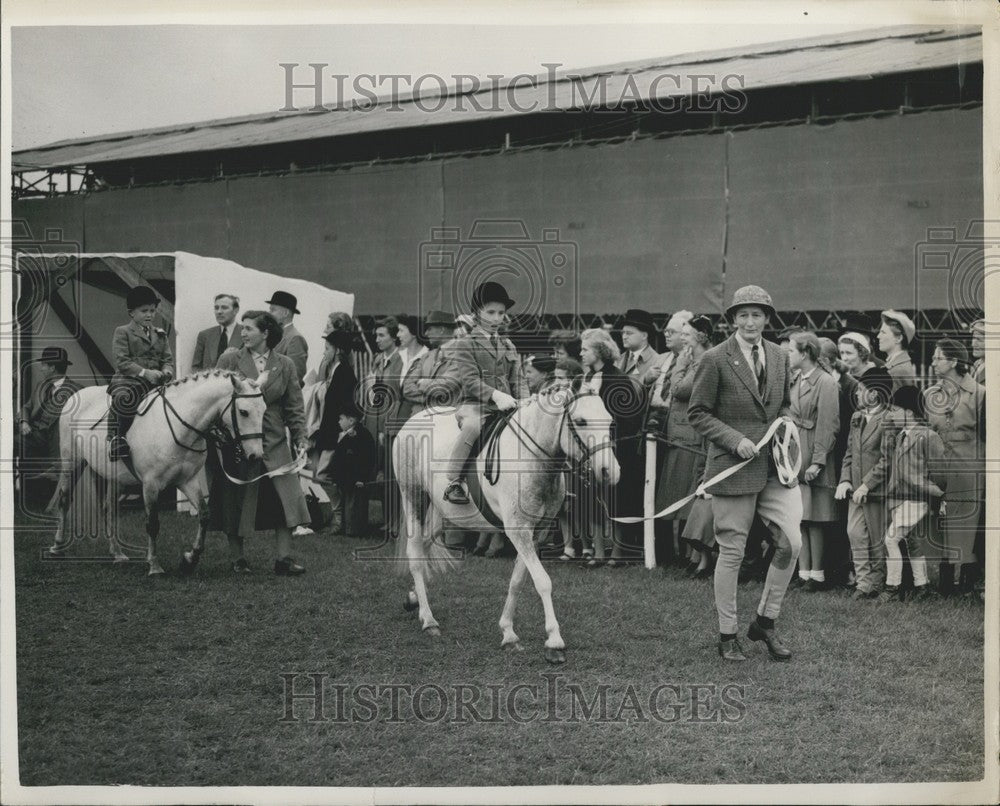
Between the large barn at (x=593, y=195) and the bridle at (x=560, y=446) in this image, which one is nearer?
the bridle at (x=560, y=446)

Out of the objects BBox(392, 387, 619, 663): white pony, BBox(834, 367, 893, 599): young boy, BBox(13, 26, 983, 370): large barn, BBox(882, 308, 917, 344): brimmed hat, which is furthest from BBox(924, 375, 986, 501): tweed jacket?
BBox(392, 387, 619, 663): white pony

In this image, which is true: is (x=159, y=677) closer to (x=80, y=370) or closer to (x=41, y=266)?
(x=41, y=266)

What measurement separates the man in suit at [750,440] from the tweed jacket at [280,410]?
3822 millimetres

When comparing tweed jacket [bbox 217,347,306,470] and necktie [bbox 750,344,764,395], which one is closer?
necktie [bbox 750,344,764,395]

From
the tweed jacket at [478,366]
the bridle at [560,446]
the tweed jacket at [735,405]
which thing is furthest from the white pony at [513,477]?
the tweed jacket at [735,405]

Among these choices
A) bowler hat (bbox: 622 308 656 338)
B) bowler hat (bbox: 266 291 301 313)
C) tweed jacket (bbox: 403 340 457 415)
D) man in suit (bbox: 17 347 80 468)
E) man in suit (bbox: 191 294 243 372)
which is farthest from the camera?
bowler hat (bbox: 266 291 301 313)

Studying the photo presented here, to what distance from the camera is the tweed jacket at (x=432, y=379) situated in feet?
24.0

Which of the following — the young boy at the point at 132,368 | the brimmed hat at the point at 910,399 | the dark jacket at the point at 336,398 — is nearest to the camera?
the brimmed hat at the point at 910,399

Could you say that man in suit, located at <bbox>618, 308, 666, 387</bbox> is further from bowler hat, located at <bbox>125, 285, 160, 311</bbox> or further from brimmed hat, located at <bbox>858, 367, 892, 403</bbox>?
bowler hat, located at <bbox>125, 285, 160, 311</bbox>

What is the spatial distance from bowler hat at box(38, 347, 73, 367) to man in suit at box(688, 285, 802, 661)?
5.92m

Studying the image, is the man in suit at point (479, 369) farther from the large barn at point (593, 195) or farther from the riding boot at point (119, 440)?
the riding boot at point (119, 440)

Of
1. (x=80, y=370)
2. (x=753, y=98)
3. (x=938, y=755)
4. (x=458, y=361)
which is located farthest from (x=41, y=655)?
(x=753, y=98)

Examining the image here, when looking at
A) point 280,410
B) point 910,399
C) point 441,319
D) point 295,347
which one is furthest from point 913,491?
point 295,347

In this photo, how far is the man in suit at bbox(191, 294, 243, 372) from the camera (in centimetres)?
1006
